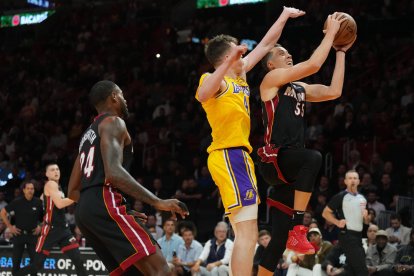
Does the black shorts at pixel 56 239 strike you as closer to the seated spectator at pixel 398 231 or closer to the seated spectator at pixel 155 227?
the seated spectator at pixel 155 227

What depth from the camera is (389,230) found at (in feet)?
43.3

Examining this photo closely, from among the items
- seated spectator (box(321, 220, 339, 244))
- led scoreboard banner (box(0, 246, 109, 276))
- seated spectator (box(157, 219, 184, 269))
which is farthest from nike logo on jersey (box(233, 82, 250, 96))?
seated spectator (box(321, 220, 339, 244))

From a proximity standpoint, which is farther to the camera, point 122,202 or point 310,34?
point 310,34

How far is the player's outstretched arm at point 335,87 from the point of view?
662cm

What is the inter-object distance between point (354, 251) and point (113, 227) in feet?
19.8

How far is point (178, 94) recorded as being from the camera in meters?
21.2

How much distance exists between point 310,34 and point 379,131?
19.3 feet

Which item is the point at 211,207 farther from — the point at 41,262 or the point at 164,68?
the point at 164,68

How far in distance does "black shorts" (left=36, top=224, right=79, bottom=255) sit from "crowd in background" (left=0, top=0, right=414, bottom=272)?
3.74 m

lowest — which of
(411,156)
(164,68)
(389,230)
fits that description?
(389,230)

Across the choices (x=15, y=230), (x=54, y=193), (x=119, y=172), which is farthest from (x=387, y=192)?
(x=119, y=172)

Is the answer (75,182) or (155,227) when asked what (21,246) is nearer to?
(155,227)

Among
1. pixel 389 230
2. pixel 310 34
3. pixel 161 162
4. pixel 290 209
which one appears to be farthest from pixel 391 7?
pixel 290 209

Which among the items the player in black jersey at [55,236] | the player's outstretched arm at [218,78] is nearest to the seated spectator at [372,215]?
the player in black jersey at [55,236]
